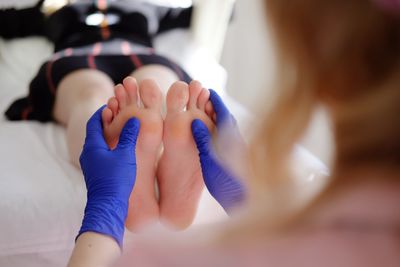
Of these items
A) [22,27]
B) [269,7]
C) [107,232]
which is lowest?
[22,27]

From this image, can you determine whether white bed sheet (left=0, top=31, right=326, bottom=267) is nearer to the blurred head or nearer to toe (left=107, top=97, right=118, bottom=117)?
toe (left=107, top=97, right=118, bottom=117)

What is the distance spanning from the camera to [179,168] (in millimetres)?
975

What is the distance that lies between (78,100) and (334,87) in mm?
826

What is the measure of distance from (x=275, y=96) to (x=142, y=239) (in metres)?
0.19

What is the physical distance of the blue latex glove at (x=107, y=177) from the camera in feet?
2.74

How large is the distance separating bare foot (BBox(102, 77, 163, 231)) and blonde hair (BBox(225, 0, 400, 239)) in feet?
1.61

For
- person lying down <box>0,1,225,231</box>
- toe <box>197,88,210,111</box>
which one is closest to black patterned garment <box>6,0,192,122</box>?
person lying down <box>0,1,225,231</box>

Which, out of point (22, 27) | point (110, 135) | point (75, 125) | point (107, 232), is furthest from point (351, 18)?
point (22, 27)

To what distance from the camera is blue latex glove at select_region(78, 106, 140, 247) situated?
0.83 m

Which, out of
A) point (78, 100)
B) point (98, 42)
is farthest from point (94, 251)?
point (98, 42)

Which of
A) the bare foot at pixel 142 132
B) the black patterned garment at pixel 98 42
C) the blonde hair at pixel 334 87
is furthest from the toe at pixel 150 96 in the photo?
the blonde hair at pixel 334 87

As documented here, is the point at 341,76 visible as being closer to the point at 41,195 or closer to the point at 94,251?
the point at 94,251

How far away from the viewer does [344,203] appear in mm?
439

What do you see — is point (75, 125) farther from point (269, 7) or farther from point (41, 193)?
point (269, 7)
